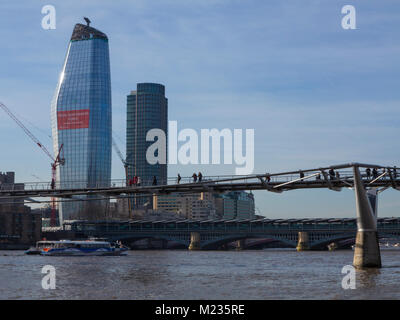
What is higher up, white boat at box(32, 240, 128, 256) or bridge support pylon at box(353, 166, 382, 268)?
bridge support pylon at box(353, 166, 382, 268)

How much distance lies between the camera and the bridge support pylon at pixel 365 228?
238 feet

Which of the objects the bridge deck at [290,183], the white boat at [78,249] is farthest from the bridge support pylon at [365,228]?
the white boat at [78,249]

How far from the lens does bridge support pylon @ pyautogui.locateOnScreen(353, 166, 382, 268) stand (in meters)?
72.4

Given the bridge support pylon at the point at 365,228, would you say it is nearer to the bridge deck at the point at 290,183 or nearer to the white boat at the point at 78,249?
the bridge deck at the point at 290,183

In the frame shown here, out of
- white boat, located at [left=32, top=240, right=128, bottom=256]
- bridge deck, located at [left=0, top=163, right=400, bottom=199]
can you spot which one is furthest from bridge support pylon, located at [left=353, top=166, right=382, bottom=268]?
white boat, located at [left=32, top=240, right=128, bottom=256]

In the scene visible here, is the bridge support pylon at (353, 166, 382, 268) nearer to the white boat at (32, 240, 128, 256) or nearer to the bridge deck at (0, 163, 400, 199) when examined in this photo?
the bridge deck at (0, 163, 400, 199)

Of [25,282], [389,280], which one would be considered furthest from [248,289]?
[25,282]

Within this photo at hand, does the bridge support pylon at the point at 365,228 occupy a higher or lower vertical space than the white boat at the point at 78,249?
higher

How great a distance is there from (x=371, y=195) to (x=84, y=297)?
136ft

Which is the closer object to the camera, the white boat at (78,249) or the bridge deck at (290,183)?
the bridge deck at (290,183)

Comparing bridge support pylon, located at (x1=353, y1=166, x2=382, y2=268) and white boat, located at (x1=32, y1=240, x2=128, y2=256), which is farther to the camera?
white boat, located at (x1=32, y1=240, x2=128, y2=256)

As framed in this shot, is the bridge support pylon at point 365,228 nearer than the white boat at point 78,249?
Yes

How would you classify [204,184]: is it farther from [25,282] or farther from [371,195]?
[25,282]

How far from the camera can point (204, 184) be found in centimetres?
8850
